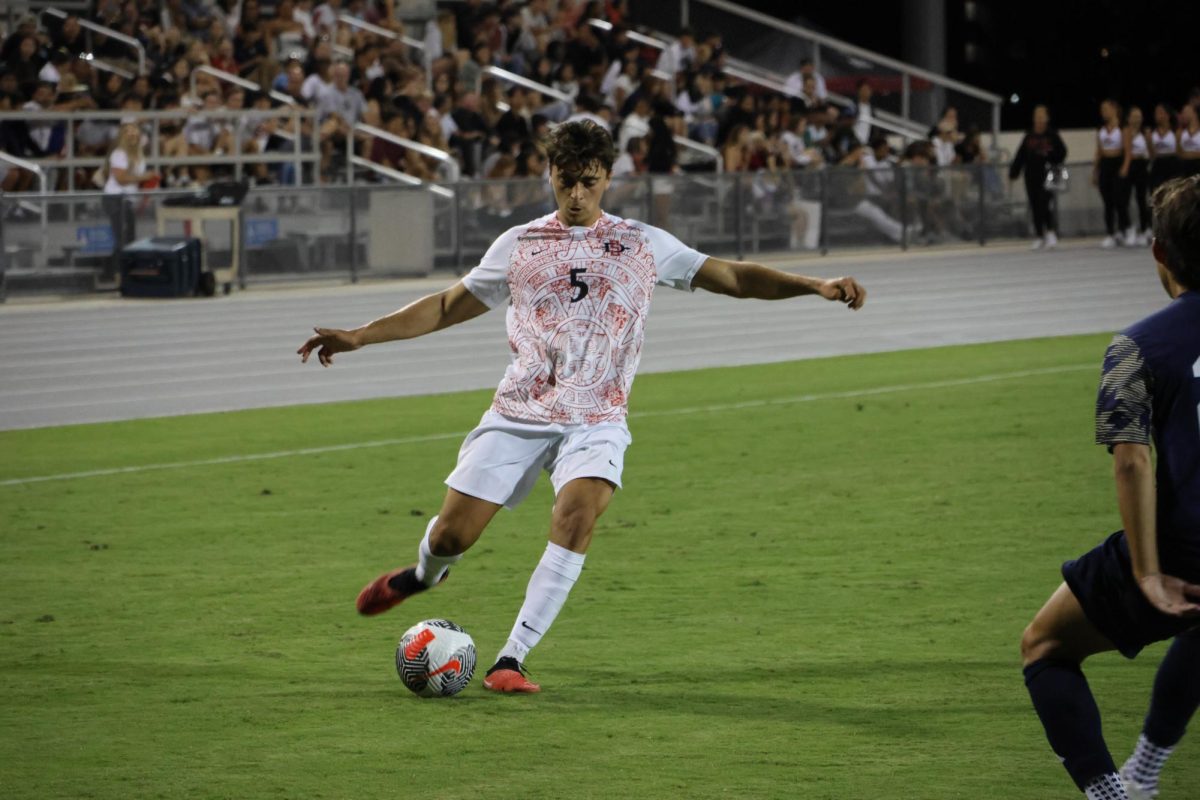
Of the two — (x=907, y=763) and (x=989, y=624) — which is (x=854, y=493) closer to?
(x=989, y=624)

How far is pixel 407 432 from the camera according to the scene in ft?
45.1

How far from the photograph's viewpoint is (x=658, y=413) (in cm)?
1449

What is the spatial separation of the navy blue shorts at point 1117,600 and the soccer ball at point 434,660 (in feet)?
8.75

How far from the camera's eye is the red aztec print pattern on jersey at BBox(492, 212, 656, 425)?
7.01 metres

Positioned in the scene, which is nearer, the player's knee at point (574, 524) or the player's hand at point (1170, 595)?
the player's hand at point (1170, 595)

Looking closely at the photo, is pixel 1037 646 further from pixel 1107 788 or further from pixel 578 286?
pixel 578 286

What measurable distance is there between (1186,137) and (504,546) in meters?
23.7

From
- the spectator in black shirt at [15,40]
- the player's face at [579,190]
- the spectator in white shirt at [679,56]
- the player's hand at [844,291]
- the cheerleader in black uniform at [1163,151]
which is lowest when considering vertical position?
the player's hand at [844,291]

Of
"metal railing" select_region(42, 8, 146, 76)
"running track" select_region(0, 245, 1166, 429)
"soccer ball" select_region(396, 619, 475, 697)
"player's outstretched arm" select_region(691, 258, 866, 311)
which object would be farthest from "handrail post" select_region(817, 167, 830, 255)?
"soccer ball" select_region(396, 619, 475, 697)

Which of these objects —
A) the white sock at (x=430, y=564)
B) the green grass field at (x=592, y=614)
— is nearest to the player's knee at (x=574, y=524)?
the white sock at (x=430, y=564)

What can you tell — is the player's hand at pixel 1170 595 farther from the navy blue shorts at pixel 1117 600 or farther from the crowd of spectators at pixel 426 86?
the crowd of spectators at pixel 426 86

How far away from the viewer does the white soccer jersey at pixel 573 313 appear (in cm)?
701

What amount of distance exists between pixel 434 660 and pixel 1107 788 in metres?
2.72

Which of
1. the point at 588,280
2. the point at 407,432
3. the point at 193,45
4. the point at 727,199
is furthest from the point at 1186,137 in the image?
the point at 588,280
